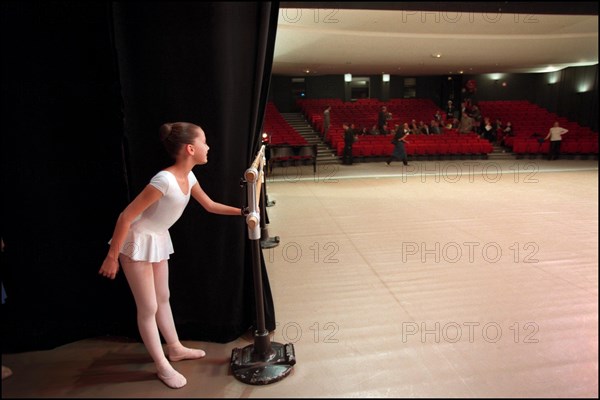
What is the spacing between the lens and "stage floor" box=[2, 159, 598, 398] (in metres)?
1.68

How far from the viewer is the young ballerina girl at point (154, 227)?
4.88 ft

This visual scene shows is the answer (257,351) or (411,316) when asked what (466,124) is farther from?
(257,351)

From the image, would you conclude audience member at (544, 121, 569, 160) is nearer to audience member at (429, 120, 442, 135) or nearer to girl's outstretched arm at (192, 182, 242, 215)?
audience member at (429, 120, 442, 135)

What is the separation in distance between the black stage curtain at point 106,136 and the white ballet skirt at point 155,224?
374 millimetres

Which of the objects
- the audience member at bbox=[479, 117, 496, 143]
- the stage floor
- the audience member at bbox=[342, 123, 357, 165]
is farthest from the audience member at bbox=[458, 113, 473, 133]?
the stage floor

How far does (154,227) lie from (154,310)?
39 centimetres

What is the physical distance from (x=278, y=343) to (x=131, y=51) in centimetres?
169

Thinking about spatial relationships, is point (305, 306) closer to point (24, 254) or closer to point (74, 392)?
point (74, 392)

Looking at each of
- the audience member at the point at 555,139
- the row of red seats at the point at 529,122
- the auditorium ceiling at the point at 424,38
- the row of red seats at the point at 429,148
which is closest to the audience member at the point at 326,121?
the row of red seats at the point at 429,148

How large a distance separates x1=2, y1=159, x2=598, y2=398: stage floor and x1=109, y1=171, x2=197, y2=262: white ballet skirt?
60cm

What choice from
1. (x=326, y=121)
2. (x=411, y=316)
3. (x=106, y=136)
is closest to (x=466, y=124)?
(x=326, y=121)

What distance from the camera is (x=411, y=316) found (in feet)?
7.77

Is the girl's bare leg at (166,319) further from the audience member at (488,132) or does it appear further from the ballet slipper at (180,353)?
the audience member at (488,132)

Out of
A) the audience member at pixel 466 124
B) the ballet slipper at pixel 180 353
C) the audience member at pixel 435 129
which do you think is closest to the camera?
the ballet slipper at pixel 180 353
